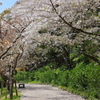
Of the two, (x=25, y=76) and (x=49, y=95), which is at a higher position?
(x=49, y=95)

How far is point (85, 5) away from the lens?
592 cm

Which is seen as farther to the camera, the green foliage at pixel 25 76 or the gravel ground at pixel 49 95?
the green foliage at pixel 25 76

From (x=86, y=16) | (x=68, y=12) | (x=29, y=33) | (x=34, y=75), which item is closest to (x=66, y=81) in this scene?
(x=29, y=33)

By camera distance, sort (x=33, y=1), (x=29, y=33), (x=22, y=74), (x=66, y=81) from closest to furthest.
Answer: (x=33, y=1) < (x=29, y=33) < (x=66, y=81) < (x=22, y=74)

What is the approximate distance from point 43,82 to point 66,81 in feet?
22.7

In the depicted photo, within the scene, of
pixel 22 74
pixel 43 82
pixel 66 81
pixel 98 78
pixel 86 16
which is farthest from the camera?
pixel 22 74

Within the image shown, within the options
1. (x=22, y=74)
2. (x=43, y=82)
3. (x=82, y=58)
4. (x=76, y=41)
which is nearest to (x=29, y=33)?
(x=76, y=41)

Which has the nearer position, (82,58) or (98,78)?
(98,78)

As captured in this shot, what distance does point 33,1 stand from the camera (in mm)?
5691

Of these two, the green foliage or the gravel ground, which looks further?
the green foliage

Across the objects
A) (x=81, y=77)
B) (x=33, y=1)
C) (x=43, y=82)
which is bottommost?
(x=43, y=82)

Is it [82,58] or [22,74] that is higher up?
[82,58]

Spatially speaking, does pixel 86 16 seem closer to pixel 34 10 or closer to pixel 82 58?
pixel 34 10

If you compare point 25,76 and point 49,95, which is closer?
point 49,95
